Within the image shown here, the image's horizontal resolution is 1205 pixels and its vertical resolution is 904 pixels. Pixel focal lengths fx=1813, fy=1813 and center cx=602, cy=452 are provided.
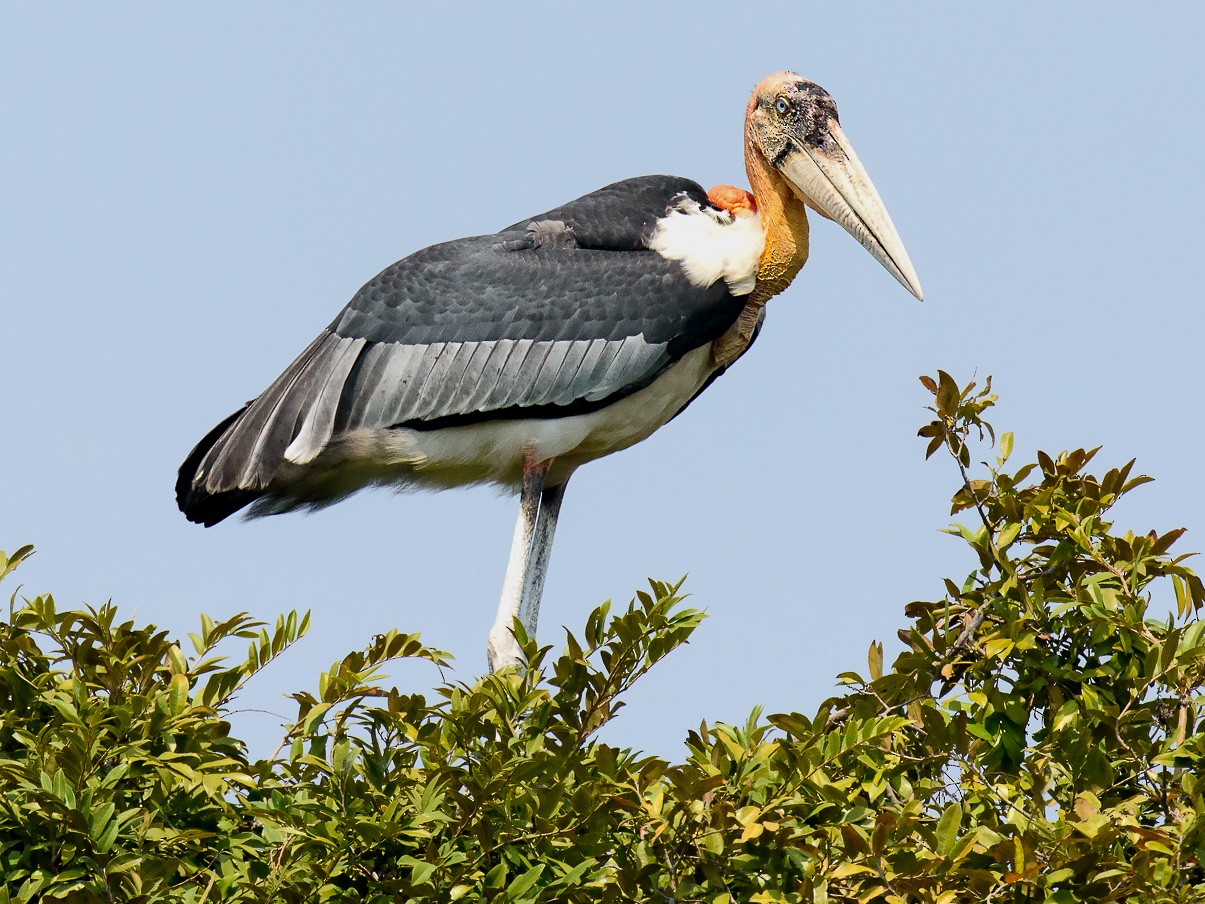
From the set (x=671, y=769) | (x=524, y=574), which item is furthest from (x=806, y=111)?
(x=671, y=769)

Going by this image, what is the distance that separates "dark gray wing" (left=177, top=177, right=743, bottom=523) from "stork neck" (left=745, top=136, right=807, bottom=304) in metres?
0.21

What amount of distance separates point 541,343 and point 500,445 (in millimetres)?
473

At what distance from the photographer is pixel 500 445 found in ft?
25.4

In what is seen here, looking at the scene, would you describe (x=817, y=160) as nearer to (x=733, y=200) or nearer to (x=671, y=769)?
(x=733, y=200)

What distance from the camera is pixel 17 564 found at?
213 inches

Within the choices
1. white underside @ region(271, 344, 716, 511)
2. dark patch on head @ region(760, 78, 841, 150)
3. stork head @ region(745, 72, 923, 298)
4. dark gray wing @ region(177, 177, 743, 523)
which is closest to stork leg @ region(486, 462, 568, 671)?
white underside @ region(271, 344, 716, 511)

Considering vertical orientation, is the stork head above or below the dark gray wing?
above

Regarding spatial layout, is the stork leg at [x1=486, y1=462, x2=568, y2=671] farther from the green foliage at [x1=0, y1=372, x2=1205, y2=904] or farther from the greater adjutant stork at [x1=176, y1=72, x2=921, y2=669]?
the green foliage at [x1=0, y1=372, x2=1205, y2=904]

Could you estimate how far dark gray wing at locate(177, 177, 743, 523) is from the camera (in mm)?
7574

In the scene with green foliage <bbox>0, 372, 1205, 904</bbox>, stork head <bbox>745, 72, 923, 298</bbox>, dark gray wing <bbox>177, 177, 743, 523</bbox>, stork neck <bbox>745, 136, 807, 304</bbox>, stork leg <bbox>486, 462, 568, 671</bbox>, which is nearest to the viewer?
green foliage <bbox>0, 372, 1205, 904</bbox>

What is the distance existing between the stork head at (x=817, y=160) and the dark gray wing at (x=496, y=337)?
16.8 inches

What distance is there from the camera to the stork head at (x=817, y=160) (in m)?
7.71

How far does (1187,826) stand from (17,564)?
3376 millimetres

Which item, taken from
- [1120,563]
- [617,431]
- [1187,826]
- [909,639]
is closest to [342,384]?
[617,431]
